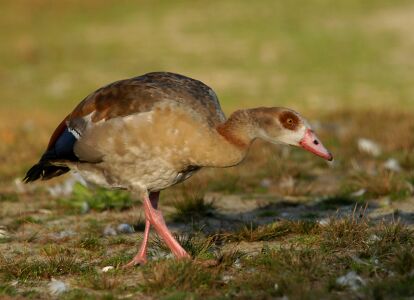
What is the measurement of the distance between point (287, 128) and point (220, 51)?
1850 centimetres

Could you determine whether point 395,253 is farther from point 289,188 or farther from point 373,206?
point 289,188

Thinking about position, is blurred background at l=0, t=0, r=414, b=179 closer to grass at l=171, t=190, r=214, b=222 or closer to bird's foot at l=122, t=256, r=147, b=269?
grass at l=171, t=190, r=214, b=222

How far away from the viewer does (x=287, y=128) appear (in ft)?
19.6

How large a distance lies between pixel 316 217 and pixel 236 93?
474 inches

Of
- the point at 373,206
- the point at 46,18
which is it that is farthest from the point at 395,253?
the point at 46,18

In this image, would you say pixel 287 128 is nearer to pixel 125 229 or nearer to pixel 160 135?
pixel 160 135

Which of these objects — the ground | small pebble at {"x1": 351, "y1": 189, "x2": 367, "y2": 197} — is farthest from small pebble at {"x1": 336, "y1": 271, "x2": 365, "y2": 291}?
small pebble at {"x1": 351, "y1": 189, "x2": 367, "y2": 197}

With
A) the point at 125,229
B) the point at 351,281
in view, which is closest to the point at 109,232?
the point at 125,229

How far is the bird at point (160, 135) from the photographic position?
6.03 m

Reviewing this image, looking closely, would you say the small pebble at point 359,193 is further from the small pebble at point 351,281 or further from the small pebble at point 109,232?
the small pebble at point 351,281

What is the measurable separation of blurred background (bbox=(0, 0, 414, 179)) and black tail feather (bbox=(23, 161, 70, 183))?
6218 millimetres

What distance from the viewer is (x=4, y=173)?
10.7m

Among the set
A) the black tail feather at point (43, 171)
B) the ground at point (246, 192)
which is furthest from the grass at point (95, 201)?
the black tail feather at point (43, 171)

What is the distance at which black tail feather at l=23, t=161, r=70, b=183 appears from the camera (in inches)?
274
